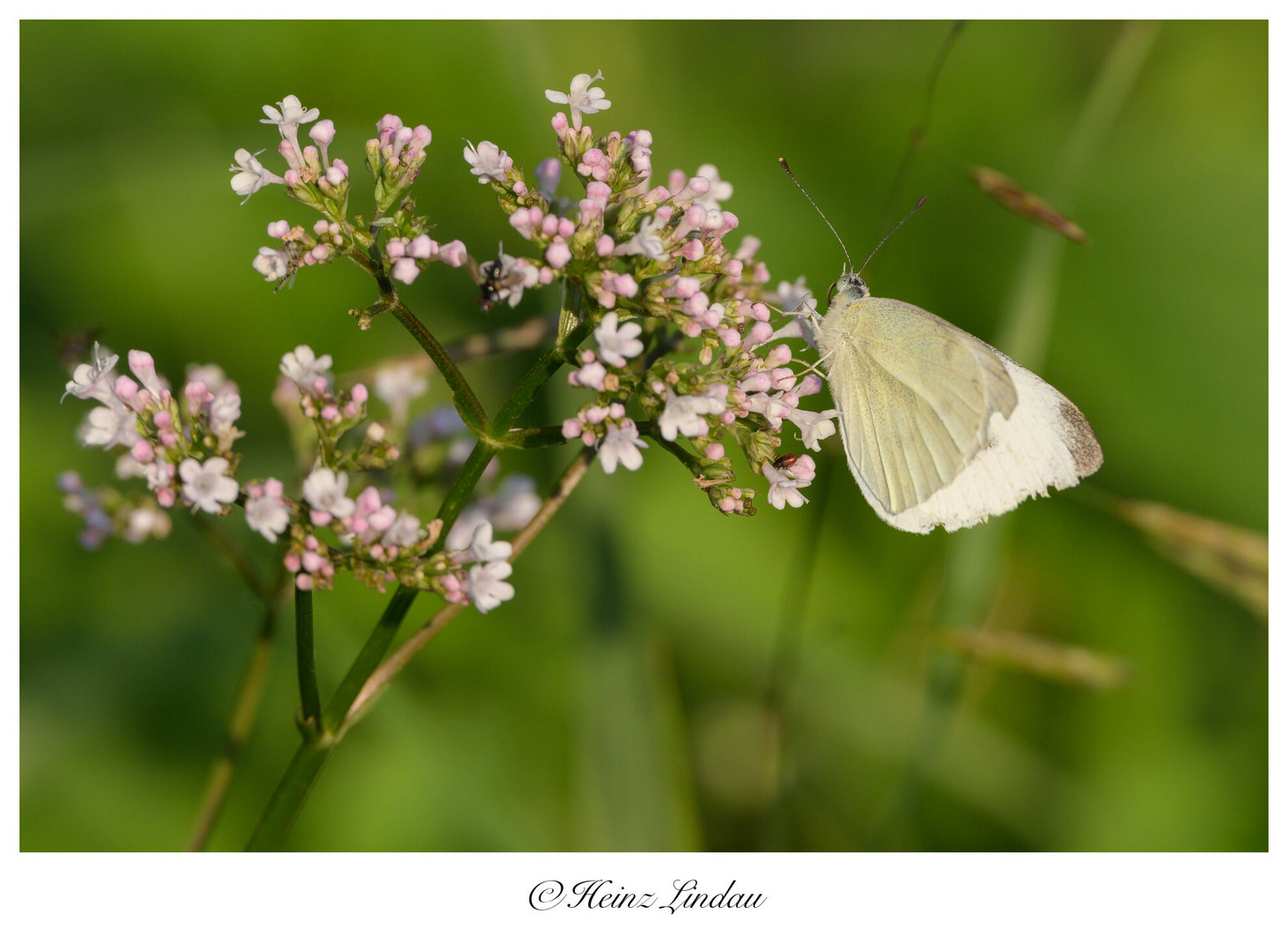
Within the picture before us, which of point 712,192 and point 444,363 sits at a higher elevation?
point 712,192

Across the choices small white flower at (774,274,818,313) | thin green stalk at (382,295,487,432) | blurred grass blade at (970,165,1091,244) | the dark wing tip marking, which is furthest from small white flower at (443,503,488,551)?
blurred grass blade at (970,165,1091,244)

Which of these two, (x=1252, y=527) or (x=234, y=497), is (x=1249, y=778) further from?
(x=234, y=497)

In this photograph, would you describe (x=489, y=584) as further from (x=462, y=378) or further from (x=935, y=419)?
(x=935, y=419)

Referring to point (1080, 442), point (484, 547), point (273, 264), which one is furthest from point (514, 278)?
point (1080, 442)

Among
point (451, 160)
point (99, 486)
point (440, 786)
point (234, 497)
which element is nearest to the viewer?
point (234, 497)

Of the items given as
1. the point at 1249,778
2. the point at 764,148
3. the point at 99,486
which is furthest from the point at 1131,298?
the point at 99,486

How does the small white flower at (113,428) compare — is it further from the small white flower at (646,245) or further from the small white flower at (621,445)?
the small white flower at (646,245)

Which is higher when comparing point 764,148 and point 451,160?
point 764,148
